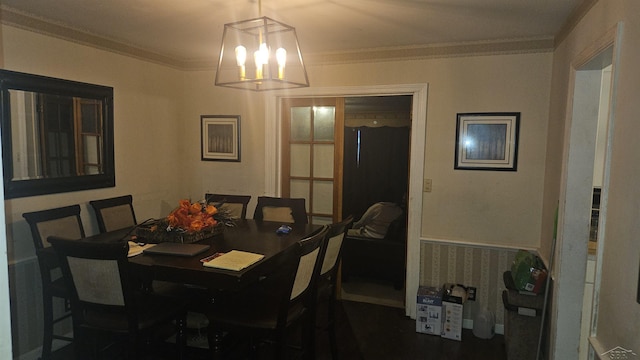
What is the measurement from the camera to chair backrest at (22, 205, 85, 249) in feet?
8.42

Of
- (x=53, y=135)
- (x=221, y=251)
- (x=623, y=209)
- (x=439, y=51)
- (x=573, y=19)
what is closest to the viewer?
(x=623, y=209)

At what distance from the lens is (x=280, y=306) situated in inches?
82.8

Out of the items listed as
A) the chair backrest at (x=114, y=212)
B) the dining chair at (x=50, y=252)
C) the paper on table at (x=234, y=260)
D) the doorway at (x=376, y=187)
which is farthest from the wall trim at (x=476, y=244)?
the dining chair at (x=50, y=252)

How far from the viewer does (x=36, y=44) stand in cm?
272

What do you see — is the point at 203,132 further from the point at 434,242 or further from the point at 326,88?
the point at 434,242

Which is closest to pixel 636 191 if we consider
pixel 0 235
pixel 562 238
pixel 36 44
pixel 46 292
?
pixel 562 238

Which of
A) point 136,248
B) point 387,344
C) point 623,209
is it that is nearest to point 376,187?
point 387,344

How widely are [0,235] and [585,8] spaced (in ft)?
8.78

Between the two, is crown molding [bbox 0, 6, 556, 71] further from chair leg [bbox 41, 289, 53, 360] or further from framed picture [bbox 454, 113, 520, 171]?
chair leg [bbox 41, 289, 53, 360]

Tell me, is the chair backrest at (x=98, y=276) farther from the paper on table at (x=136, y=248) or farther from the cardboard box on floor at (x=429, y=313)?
the cardboard box on floor at (x=429, y=313)

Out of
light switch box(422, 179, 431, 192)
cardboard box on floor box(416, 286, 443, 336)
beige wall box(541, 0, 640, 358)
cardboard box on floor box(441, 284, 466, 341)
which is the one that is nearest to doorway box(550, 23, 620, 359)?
beige wall box(541, 0, 640, 358)

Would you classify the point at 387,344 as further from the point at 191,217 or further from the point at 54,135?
the point at 54,135

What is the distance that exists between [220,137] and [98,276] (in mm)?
2251

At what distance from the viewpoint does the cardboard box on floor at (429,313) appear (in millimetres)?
3195
